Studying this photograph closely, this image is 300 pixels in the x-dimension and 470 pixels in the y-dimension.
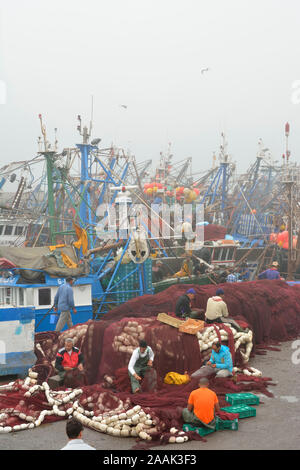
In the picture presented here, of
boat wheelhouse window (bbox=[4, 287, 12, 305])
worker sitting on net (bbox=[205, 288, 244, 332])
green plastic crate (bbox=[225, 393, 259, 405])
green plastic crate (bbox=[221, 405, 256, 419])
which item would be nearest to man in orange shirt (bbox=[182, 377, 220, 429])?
green plastic crate (bbox=[221, 405, 256, 419])

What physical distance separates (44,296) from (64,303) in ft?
3.12

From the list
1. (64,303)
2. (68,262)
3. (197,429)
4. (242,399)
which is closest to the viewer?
(197,429)

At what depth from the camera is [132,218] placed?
13.8 m

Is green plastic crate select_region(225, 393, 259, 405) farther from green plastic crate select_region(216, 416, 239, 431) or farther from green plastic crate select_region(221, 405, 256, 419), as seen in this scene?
green plastic crate select_region(216, 416, 239, 431)

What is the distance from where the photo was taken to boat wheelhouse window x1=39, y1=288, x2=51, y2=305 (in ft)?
36.2

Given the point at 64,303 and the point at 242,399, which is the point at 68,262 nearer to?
the point at 64,303

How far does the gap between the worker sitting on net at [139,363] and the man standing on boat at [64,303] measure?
3.13 meters

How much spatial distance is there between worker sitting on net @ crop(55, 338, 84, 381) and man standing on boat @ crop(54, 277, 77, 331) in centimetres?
246

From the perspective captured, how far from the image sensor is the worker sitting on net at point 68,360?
304 inches

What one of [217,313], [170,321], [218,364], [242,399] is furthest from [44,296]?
[242,399]

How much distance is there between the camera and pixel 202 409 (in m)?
5.97

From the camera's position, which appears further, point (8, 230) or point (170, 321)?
point (8, 230)

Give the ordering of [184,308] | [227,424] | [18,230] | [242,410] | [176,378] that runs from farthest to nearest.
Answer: [18,230] → [184,308] → [176,378] → [242,410] → [227,424]
